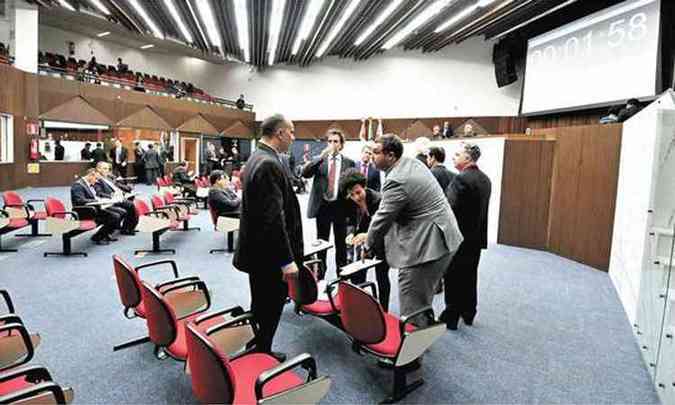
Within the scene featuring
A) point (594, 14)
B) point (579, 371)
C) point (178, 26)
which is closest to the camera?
point (579, 371)

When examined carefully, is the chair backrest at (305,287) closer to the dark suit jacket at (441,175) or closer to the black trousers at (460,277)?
the black trousers at (460,277)

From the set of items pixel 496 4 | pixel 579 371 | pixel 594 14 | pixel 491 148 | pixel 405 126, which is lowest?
pixel 579 371

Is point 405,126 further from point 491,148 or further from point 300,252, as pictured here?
point 300,252

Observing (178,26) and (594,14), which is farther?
(178,26)

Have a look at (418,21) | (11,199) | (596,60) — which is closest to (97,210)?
(11,199)

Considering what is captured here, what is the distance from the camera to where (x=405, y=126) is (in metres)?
15.7

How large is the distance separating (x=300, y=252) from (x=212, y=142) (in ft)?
51.4

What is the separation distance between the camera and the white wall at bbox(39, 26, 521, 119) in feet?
47.9

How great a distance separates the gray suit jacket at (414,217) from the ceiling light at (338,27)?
9342 mm

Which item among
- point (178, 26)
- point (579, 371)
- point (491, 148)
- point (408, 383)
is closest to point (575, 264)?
point (491, 148)

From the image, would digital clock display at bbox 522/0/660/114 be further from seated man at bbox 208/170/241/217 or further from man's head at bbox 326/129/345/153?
seated man at bbox 208/170/241/217

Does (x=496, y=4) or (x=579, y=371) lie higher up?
(x=496, y=4)

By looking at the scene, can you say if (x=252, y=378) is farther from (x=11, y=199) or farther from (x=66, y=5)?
(x=66, y=5)

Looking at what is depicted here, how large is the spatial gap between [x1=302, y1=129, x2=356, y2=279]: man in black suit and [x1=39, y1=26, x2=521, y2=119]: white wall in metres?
12.0
